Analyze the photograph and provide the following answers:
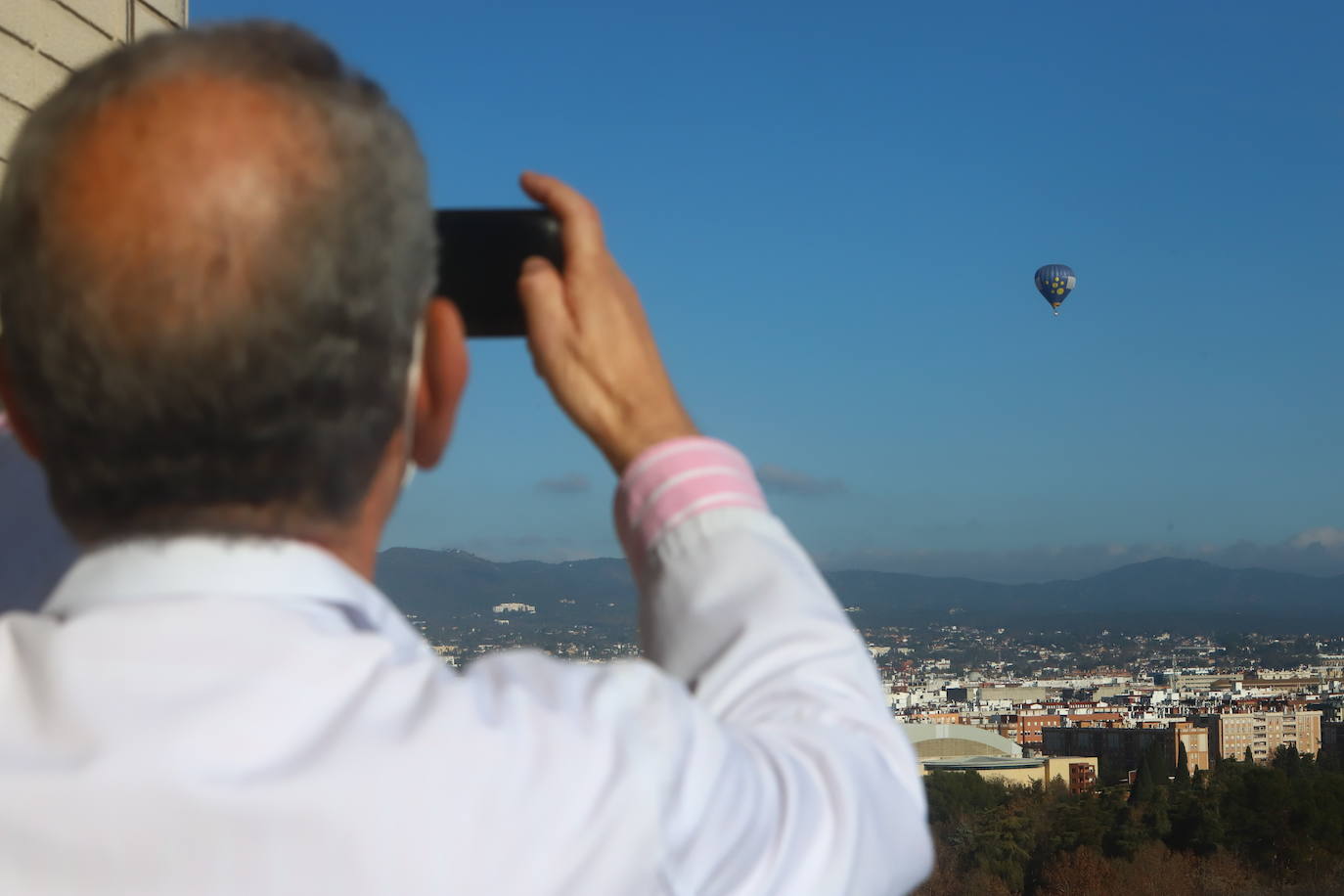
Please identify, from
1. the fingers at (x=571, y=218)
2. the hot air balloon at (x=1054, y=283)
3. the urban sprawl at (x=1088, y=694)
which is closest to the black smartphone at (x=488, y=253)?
the fingers at (x=571, y=218)

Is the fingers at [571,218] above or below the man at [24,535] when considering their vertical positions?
above

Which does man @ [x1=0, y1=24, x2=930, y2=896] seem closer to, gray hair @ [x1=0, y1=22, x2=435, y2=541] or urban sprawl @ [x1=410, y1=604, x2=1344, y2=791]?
gray hair @ [x1=0, y1=22, x2=435, y2=541]

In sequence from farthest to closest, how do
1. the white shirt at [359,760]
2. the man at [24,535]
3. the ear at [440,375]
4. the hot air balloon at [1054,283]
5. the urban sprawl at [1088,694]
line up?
1. the urban sprawl at [1088,694]
2. the hot air balloon at [1054,283]
3. the man at [24,535]
4. the ear at [440,375]
5. the white shirt at [359,760]

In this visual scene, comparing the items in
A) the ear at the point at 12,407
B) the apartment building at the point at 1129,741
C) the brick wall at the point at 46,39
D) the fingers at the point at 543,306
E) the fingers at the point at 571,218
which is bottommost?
the apartment building at the point at 1129,741

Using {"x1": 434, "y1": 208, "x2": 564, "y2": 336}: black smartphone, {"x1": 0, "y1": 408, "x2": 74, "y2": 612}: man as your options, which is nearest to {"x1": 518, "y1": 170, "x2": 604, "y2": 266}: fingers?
{"x1": 434, "y1": 208, "x2": 564, "y2": 336}: black smartphone

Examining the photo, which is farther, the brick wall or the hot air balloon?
the hot air balloon

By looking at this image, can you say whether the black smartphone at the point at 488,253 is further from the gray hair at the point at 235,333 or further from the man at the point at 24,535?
the man at the point at 24,535

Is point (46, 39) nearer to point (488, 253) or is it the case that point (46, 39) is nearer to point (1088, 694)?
point (488, 253)
